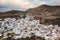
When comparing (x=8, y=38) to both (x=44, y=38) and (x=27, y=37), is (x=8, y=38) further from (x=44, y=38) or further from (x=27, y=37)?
(x=44, y=38)

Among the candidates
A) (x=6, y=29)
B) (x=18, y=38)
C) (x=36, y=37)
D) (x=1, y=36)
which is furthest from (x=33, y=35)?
(x=6, y=29)

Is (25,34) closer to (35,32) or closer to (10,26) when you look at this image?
(35,32)

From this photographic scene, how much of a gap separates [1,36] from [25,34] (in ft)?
27.4

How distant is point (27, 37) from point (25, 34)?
10.1 ft

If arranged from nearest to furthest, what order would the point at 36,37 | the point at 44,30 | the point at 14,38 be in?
1. the point at 14,38
2. the point at 36,37
3. the point at 44,30

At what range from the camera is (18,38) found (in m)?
Result: 59.8

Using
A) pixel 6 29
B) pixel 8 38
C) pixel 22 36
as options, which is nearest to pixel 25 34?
pixel 22 36

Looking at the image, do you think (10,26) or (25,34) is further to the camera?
(10,26)

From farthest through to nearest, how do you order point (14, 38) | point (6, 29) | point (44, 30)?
point (6, 29)
point (44, 30)
point (14, 38)

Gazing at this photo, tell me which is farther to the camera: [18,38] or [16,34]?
[16,34]

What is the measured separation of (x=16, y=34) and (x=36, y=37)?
7.06m

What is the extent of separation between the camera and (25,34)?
6388 cm

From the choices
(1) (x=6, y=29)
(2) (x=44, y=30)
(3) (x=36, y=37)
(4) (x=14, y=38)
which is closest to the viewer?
(4) (x=14, y=38)

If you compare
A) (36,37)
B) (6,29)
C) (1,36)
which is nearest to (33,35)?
(36,37)
